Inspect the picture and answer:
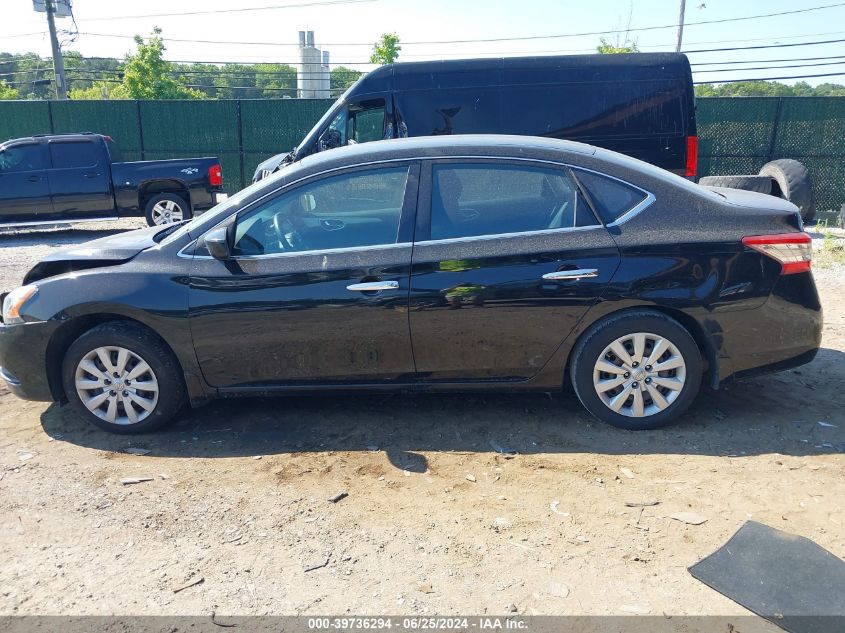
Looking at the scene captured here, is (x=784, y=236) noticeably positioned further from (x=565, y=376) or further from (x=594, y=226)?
(x=565, y=376)

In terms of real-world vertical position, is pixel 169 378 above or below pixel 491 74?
below

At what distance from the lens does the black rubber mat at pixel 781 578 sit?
271 cm

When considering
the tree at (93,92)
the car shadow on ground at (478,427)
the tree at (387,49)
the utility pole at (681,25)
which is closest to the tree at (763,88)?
the utility pole at (681,25)

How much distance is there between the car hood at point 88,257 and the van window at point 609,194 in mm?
2783

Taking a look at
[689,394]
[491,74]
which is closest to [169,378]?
[689,394]

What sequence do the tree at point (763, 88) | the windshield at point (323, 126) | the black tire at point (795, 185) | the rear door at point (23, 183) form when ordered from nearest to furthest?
the windshield at point (323, 126)
the black tire at point (795, 185)
the rear door at point (23, 183)
the tree at point (763, 88)

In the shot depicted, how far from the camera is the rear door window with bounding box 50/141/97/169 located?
12.6 m

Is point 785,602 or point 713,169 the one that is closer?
point 785,602

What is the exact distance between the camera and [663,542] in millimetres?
3189

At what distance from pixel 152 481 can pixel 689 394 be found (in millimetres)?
3129

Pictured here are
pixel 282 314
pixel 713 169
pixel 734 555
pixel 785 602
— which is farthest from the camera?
pixel 713 169

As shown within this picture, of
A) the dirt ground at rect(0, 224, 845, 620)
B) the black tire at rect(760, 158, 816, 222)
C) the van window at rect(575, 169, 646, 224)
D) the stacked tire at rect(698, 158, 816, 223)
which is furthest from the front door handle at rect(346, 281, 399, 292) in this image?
the black tire at rect(760, 158, 816, 222)

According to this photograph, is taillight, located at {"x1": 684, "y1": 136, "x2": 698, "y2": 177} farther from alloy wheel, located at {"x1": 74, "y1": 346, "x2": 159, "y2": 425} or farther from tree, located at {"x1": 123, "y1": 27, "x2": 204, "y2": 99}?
tree, located at {"x1": 123, "y1": 27, "x2": 204, "y2": 99}

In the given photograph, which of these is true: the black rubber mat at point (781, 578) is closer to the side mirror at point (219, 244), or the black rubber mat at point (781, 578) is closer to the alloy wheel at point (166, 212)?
the side mirror at point (219, 244)
